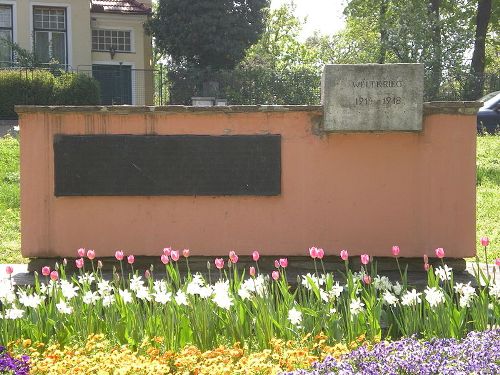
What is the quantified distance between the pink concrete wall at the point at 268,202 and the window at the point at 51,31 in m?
21.9

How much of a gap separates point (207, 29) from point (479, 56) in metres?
9.82

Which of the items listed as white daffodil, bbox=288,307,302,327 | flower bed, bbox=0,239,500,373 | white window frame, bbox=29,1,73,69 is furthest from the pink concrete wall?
white window frame, bbox=29,1,73,69

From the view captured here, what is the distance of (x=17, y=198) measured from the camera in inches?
500

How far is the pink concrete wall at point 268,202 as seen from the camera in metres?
8.02

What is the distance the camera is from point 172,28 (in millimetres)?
30141

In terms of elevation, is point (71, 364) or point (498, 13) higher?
point (498, 13)

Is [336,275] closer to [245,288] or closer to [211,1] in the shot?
[245,288]

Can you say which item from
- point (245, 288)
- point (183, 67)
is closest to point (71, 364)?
point (245, 288)

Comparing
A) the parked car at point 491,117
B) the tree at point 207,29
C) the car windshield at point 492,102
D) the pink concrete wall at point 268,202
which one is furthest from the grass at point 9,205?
the tree at point 207,29

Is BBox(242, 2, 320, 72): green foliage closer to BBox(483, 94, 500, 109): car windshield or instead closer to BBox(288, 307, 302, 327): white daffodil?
BBox(483, 94, 500, 109): car windshield

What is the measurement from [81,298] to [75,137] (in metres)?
2.38

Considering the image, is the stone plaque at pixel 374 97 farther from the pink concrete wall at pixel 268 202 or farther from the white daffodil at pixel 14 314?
the white daffodil at pixel 14 314

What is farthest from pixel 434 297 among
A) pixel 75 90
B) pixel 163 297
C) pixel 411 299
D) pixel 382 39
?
pixel 382 39

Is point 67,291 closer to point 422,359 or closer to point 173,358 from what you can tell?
point 173,358
